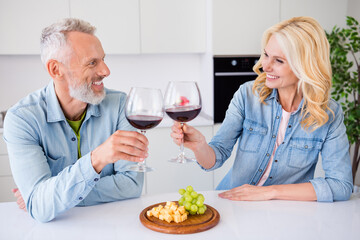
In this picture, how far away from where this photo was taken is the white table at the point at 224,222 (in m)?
1.20

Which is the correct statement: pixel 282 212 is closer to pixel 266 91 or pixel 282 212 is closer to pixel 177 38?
pixel 266 91

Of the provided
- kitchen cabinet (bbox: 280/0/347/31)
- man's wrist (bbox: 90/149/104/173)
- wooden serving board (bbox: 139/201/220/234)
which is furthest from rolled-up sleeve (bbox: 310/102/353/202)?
kitchen cabinet (bbox: 280/0/347/31)

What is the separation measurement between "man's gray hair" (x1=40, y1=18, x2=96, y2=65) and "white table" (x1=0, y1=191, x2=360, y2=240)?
0.64 m

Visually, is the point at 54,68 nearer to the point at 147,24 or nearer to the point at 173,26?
the point at 147,24

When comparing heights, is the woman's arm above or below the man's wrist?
below

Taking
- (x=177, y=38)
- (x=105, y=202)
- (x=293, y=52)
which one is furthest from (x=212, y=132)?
(x=105, y=202)

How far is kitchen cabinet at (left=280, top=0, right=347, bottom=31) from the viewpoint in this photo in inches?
141

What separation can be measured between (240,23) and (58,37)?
2.25 meters

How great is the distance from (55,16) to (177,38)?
3.67 ft

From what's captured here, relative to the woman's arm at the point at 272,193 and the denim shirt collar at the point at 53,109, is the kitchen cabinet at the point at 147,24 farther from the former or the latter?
the woman's arm at the point at 272,193

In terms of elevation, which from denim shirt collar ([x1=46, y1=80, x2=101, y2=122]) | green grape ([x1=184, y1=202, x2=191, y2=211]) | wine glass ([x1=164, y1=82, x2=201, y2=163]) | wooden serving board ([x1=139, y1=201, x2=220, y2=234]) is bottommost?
wooden serving board ([x1=139, y1=201, x2=220, y2=234])

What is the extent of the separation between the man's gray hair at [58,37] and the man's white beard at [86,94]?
0.14 meters

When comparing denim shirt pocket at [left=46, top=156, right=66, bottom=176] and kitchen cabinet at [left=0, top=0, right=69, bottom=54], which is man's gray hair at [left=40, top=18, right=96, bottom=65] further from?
kitchen cabinet at [left=0, top=0, right=69, bottom=54]

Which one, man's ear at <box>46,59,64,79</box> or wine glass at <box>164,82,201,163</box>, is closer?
wine glass at <box>164,82,201,163</box>
